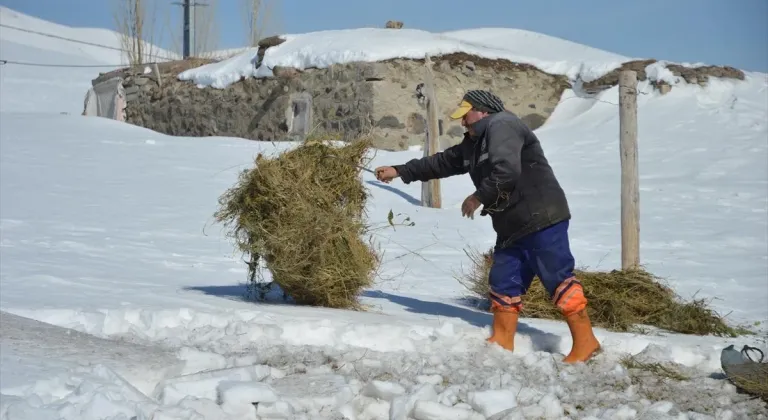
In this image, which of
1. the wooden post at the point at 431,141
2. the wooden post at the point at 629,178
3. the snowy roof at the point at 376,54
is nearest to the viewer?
the wooden post at the point at 629,178

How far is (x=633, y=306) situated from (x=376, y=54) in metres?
9.71

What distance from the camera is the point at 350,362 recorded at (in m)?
4.71

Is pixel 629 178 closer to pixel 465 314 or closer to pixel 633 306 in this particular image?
pixel 633 306

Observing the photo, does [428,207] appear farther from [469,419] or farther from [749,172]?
[469,419]

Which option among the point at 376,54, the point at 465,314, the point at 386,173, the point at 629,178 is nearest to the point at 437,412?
the point at 386,173

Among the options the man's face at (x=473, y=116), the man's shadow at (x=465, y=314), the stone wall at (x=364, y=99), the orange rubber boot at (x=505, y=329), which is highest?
the stone wall at (x=364, y=99)

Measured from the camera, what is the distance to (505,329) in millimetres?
5340

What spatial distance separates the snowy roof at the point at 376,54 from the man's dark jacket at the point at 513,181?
34.1 feet

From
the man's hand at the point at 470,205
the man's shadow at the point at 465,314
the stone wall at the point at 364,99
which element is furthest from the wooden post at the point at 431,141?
the man's hand at the point at 470,205

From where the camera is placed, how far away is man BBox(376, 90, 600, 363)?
512cm

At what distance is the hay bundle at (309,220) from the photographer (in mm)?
6188

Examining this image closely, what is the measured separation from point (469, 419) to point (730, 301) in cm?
497

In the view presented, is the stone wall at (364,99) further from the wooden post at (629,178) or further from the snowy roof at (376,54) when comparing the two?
the wooden post at (629,178)

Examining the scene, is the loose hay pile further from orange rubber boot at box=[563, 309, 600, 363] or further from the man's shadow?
orange rubber boot at box=[563, 309, 600, 363]
